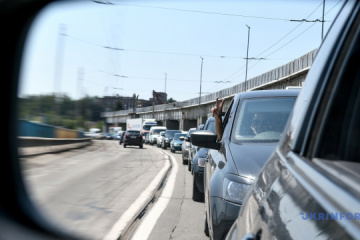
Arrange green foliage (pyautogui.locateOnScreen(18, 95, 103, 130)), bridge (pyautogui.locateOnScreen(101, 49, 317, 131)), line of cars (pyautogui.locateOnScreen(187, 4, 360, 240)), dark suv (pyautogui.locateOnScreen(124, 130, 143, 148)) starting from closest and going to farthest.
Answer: line of cars (pyautogui.locateOnScreen(187, 4, 360, 240)), green foliage (pyautogui.locateOnScreen(18, 95, 103, 130)), bridge (pyautogui.locateOnScreen(101, 49, 317, 131)), dark suv (pyautogui.locateOnScreen(124, 130, 143, 148))

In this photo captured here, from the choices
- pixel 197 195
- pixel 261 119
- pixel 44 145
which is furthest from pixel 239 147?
pixel 44 145

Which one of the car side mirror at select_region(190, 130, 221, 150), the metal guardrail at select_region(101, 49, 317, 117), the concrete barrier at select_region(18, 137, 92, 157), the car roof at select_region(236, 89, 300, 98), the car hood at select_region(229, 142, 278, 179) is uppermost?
the metal guardrail at select_region(101, 49, 317, 117)

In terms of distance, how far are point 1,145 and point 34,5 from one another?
62.5 inches

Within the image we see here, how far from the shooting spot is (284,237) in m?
1.54

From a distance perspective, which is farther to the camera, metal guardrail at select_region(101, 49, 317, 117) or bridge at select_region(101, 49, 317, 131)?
bridge at select_region(101, 49, 317, 131)

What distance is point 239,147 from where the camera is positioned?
485 centimetres

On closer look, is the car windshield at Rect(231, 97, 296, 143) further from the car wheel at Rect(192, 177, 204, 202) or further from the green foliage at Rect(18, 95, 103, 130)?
the car wheel at Rect(192, 177, 204, 202)

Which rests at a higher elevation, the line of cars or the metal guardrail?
the metal guardrail

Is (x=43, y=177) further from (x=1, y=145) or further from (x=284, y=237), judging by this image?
(x=284, y=237)

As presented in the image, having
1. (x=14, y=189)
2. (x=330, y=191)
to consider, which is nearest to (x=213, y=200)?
(x=14, y=189)

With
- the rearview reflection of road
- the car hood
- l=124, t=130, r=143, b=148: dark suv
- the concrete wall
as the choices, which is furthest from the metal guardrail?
l=124, t=130, r=143, b=148: dark suv

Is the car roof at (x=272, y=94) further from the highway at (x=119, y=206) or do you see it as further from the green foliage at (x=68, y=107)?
the green foliage at (x=68, y=107)

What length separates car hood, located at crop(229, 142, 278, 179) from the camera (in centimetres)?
416

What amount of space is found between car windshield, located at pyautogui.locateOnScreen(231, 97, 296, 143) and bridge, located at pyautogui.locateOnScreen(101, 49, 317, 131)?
97cm
